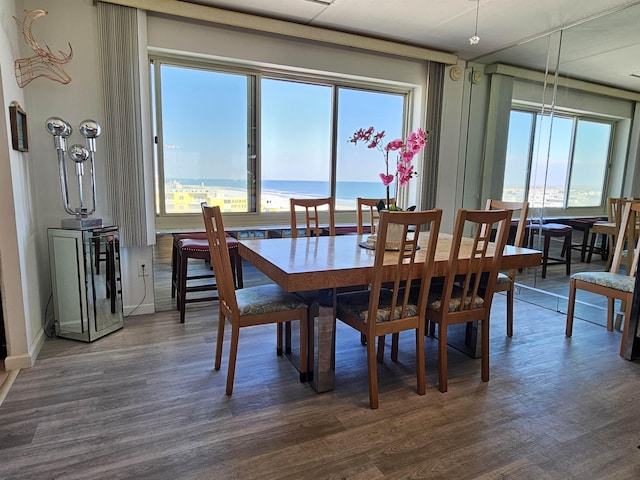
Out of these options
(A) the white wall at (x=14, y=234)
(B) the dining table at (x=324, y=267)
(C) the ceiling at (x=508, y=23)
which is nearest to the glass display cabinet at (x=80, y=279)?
(A) the white wall at (x=14, y=234)

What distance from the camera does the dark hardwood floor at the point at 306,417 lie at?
63.2 inches

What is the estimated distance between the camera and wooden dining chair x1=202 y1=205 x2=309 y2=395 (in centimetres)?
208

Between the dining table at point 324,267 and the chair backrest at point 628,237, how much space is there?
43.9 inches

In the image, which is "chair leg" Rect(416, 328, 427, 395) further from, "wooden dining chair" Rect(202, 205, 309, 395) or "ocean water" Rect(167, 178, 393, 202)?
"ocean water" Rect(167, 178, 393, 202)

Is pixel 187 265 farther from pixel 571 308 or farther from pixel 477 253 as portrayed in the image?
pixel 571 308

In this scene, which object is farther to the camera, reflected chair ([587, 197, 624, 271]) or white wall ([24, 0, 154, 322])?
reflected chair ([587, 197, 624, 271])

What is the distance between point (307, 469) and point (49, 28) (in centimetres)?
332

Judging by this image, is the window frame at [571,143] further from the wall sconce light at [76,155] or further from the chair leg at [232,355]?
the wall sconce light at [76,155]

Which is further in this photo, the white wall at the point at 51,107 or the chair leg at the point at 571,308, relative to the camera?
the chair leg at the point at 571,308

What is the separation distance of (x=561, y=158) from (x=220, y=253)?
3.63m

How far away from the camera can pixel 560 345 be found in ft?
9.46

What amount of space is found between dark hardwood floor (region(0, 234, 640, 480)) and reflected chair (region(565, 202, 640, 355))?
390 mm

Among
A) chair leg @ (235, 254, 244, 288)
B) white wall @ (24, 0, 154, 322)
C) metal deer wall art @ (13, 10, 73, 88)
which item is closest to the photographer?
metal deer wall art @ (13, 10, 73, 88)

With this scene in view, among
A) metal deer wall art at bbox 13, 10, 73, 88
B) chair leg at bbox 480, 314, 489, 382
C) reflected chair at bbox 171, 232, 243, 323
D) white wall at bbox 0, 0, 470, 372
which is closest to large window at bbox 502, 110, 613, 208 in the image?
white wall at bbox 0, 0, 470, 372
